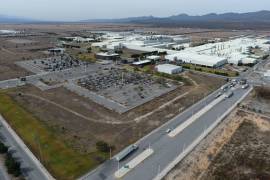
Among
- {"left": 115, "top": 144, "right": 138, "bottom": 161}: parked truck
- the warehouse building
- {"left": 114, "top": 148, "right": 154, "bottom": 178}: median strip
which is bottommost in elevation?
{"left": 114, "top": 148, "right": 154, "bottom": 178}: median strip

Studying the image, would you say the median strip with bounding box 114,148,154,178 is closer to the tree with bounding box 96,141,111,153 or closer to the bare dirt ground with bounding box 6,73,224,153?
the bare dirt ground with bounding box 6,73,224,153

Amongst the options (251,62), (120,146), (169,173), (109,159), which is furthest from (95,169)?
(251,62)

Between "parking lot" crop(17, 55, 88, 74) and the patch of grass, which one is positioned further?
"parking lot" crop(17, 55, 88, 74)

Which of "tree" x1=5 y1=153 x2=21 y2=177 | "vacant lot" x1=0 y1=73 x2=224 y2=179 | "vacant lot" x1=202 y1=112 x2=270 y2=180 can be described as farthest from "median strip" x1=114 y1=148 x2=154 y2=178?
"tree" x1=5 y1=153 x2=21 y2=177

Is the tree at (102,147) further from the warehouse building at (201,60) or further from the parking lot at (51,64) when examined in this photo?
the warehouse building at (201,60)

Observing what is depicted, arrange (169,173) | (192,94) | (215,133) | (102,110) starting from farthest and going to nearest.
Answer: (192,94)
(102,110)
(215,133)
(169,173)

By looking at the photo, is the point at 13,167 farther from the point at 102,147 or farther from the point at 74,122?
the point at 74,122

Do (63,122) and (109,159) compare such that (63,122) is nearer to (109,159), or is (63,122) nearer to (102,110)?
(102,110)
